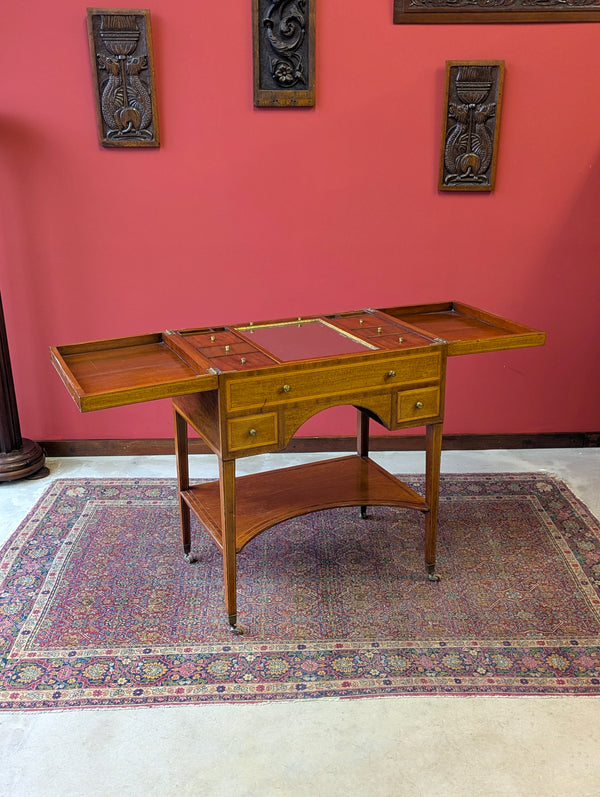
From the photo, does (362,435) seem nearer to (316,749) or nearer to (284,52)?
(316,749)

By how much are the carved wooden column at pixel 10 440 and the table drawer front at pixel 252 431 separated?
1.73 meters

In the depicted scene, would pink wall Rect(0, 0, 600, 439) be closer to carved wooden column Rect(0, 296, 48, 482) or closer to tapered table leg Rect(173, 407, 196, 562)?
carved wooden column Rect(0, 296, 48, 482)

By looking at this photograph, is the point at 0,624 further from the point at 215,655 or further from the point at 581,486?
the point at 581,486

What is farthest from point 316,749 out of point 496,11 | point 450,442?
point 496,11

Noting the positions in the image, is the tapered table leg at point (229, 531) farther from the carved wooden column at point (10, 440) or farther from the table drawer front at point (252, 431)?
the carved wooden column at point (10, 440)

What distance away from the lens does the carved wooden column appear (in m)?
3.71

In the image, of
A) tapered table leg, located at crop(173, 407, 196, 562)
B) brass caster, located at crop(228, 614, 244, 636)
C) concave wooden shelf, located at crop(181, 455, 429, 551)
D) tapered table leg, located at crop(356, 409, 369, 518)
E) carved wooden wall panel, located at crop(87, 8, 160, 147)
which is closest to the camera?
brass caster, located at crop(228, 614, 244, 636)

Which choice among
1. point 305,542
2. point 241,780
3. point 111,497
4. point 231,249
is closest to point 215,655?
point 241,780

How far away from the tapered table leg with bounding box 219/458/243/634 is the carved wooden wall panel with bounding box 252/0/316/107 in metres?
1.97

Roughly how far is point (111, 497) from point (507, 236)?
7.77ft

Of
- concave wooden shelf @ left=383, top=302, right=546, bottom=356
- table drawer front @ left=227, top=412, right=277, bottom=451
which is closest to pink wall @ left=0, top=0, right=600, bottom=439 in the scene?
concave wooden shelf @ left=383, top=302, right=546, bottom=356

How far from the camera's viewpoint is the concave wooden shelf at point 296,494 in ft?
9.14

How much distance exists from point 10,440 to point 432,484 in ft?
7.02

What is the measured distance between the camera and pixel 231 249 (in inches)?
152
